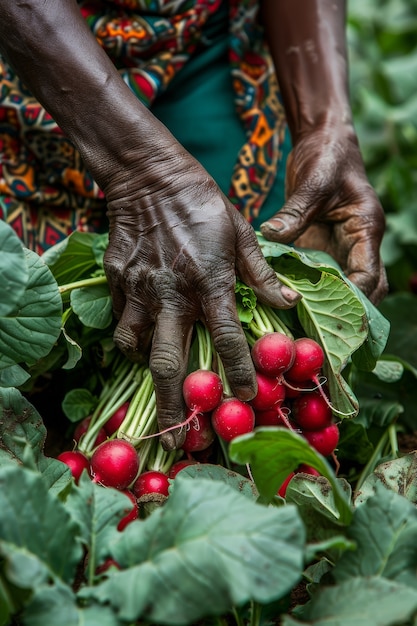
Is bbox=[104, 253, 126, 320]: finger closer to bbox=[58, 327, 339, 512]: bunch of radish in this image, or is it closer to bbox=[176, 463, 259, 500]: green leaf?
bbox=[58, 327, 339, 512]: bunch of radish

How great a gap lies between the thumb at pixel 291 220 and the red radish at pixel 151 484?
57cm

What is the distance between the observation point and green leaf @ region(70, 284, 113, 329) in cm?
152

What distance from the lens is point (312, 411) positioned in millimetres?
1466

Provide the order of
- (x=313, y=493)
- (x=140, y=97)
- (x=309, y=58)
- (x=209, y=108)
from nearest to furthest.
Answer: (x=313, y=493) → (x=140, y=97) → (x=309, y=58) → (x=209, y=108)

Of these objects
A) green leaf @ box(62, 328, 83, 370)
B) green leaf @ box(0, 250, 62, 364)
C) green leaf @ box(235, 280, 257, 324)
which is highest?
green leaf @ box(0, 250, 62, 364)

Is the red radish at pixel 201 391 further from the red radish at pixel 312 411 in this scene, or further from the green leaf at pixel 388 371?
the green leaf at pixel 388 371

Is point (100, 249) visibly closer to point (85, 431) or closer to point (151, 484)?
point (85, 431)

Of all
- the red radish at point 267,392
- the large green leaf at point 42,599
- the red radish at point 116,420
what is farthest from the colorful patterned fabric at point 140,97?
the large green leaf at point 42,599

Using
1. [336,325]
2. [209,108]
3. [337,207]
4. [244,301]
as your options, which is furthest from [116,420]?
[209,108]

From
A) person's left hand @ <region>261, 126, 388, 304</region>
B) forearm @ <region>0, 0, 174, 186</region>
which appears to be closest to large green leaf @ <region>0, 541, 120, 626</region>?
forearm @ <region>0, 0, 174, 186</region>

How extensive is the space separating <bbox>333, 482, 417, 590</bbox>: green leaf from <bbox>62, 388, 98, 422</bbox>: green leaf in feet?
2.41

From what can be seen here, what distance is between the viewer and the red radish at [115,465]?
4.46 ft

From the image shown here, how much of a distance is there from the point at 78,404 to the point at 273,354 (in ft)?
1.64

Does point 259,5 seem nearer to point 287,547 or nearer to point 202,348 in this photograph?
point 202,348
